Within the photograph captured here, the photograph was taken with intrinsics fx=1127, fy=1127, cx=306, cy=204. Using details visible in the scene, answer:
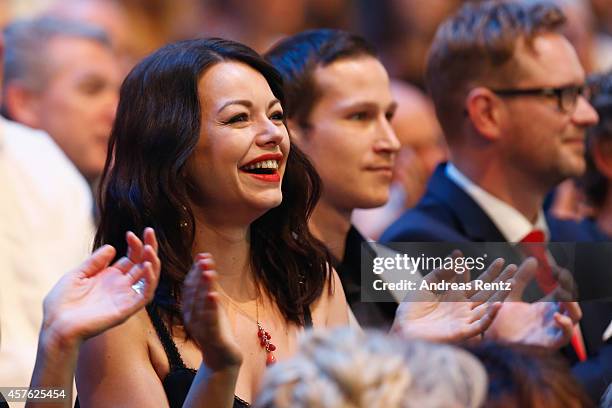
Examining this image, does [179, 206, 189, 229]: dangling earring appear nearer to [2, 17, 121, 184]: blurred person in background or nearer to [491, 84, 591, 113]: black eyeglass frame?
[491, 84, 591, 113]: black eyeglass frame

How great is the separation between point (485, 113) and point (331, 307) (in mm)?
1277

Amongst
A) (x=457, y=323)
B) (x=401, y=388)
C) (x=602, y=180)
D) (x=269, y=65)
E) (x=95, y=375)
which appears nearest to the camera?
(x=401, y=388)

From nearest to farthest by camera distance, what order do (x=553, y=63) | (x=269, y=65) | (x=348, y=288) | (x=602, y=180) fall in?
1. (x=269, y=65)
2. (x=348, y=288)
3. (x=553, y=63)
4. (x=602, y=180)

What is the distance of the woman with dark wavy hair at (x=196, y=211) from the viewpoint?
233 cm

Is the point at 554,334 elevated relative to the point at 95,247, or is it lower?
lower

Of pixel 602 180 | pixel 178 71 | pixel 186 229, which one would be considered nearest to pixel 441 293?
pixel 186 229

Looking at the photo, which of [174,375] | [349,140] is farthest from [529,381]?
[349,140]

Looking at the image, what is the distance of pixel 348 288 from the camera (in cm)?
316

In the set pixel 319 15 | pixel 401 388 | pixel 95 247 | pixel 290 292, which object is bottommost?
pixel 319 15

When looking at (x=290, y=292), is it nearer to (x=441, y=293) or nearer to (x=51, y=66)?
(x=441, y=293)

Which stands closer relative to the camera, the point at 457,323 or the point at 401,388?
the point at 401,388

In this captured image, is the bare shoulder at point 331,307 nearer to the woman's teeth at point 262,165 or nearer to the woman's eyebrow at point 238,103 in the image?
the woman's teeth at point 262,165

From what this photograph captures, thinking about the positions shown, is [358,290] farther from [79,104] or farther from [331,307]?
[79,104]

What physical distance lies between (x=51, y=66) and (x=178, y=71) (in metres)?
2.03
